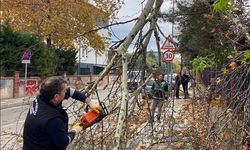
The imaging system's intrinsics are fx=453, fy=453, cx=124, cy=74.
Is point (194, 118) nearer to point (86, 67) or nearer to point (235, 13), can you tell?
point (235, 13)

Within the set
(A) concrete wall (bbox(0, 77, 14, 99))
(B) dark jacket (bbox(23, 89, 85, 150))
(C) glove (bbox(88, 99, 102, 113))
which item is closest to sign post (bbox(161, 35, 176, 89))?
(C) glove (bbox(88, 99, 102, 113))

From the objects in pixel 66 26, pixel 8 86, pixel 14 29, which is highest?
pixel 14 29

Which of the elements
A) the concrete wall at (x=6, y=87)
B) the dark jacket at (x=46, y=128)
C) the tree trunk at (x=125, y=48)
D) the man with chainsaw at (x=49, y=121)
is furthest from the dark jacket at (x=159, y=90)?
the concrete wall at (x=6, y=87)

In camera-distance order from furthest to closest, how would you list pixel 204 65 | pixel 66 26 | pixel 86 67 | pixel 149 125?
pixel 86 67, pixel 66 26, pixel 204 65, pixel 149 125

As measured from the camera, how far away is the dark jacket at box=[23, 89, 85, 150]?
401cm

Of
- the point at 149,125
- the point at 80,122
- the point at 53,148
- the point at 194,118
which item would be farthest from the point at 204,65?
the point at 53,148

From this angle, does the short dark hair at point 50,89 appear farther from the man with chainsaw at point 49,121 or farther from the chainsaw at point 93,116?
the chainsaw at point 93,116

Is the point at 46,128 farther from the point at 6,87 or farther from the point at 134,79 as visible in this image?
the point at 6,87

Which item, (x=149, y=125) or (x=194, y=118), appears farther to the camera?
(x=194, y=118)

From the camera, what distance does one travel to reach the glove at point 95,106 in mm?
4184

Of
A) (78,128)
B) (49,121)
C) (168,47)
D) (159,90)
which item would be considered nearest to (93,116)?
(78,128)

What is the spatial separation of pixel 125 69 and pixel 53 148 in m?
1.03

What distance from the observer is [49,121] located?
3998 mm

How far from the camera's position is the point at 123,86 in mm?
3707
